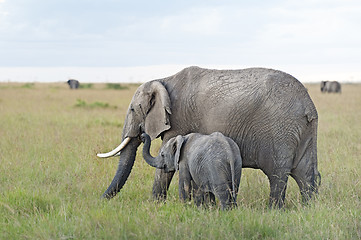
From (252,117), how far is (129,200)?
6.50ft

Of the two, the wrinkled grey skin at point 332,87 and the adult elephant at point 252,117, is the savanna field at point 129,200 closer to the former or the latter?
the adult elephant at point 252,117

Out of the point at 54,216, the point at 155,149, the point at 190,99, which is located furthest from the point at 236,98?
the point at 155,149

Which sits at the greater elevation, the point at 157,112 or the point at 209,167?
the point at 157,112

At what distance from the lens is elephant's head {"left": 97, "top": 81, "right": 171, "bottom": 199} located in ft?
20.9

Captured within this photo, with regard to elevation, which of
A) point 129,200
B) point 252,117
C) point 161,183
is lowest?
point 129,200

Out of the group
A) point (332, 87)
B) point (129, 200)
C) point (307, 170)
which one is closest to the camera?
point (307, 170)

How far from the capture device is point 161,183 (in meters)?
6.52

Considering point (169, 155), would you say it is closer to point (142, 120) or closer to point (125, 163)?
point (142, 120)

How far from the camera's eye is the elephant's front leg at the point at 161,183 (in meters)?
6.50

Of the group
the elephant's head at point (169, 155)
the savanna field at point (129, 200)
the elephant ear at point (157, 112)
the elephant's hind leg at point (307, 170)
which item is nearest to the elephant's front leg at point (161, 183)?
the savanna field at point (129, 200)

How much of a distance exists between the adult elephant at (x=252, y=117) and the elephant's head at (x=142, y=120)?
0.01 meters

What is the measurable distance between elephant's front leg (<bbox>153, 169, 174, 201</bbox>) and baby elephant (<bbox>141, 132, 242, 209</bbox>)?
0.71m

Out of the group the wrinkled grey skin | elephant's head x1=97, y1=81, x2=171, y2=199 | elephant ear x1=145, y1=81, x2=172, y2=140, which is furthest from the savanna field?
the wrinkled grey skin

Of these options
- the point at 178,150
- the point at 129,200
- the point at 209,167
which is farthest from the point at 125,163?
the point at 209,167
